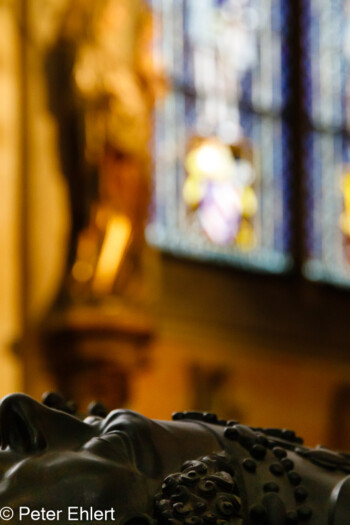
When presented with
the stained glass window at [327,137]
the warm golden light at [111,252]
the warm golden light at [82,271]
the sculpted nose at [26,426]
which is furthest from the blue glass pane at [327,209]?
the sculpted nose at [26,426]

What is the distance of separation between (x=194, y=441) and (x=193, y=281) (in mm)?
9312

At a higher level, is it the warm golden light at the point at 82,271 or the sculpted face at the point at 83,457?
the sculpted face at the point at 83,457

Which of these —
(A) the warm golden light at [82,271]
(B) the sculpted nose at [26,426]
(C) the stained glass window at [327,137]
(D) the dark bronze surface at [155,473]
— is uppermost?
(C) the stained glass window at [327,137]

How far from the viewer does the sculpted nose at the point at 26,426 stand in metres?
1.31

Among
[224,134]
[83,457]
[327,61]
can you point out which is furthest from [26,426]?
[327,61]

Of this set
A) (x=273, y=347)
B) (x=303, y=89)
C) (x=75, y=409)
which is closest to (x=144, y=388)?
(x=273, y=347)

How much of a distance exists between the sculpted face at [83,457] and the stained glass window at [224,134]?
9.00 meters

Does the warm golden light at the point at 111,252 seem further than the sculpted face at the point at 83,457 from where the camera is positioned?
Yes

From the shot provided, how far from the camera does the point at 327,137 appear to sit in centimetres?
1217

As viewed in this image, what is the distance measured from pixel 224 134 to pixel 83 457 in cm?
1006

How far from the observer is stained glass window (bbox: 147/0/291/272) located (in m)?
10.9

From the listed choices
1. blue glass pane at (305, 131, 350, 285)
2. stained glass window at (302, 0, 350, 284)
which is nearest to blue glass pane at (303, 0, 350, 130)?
stained glass window at (302, 0, 350, 284)

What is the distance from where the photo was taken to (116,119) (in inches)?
359

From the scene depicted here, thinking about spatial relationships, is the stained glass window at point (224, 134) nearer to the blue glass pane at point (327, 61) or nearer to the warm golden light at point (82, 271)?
the blue glass pane at point (327, 61)
